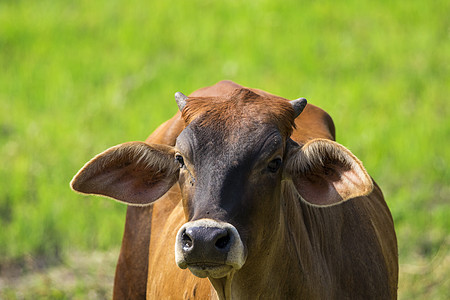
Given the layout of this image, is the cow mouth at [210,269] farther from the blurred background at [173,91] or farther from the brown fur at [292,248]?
the blurred background at [173,91]

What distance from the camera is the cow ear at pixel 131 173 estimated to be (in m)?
4.04

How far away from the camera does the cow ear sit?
4039mm

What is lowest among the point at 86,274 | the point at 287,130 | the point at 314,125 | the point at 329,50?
the point at 86,274

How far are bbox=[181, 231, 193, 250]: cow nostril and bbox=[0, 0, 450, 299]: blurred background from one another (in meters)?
3.89

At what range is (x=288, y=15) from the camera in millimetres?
13258

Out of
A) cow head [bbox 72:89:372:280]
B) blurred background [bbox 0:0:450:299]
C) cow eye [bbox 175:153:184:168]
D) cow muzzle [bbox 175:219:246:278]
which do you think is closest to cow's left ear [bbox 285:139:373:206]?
cow head [bbox 72:89:372:280]

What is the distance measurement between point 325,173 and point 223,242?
786 mm

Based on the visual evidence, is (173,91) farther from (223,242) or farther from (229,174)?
(223,242)

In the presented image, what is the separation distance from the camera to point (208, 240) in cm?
335

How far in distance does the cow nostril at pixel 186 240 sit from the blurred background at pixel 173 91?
12.8 ft

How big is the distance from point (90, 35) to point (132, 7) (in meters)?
1.07

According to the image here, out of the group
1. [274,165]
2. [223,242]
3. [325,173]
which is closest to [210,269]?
[223,242]


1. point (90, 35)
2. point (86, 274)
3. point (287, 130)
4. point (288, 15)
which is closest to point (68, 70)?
point (90, 35)

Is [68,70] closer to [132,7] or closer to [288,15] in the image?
[132,7]
